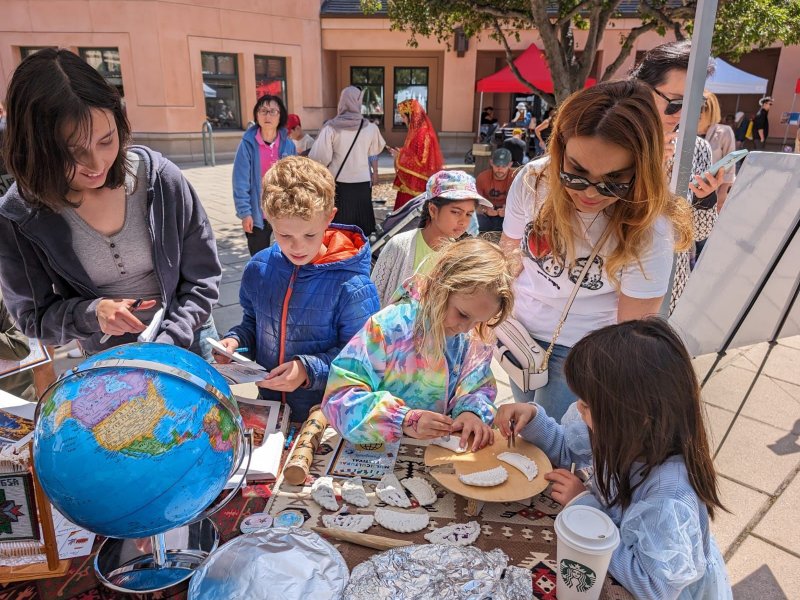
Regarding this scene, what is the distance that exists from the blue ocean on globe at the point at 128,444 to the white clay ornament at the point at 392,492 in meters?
0.52

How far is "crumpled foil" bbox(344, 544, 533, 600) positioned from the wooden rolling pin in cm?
7

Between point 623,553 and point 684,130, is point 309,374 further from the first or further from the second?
point 684,130

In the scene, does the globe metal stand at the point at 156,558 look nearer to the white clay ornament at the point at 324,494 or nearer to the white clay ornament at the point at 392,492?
the white clay ornament at the point at 324,494

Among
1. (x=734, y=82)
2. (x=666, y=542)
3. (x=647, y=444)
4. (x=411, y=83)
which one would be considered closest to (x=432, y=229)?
(x=647, y=444)

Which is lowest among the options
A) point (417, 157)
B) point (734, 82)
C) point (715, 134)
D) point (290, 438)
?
point (290, 438)

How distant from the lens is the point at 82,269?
5.63 feet

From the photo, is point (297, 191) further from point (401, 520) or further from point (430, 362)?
point (401, 520)

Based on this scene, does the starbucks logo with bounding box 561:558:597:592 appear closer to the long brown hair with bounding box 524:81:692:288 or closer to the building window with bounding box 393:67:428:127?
the long brown hair with bounding box 524:81:692:288

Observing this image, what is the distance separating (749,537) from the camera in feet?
8.32

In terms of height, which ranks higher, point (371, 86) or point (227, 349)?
point (371, 86)

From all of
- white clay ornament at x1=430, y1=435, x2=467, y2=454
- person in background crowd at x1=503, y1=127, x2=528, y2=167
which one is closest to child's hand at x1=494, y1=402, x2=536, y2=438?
white clay ornament at x1=430, y1=435, x2=467, y2=454

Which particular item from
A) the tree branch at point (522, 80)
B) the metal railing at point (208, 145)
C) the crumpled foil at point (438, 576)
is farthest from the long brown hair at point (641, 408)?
the metal railing at point (208, 145)

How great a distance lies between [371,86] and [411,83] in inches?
57.0

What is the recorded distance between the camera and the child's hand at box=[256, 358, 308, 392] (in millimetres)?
1690
